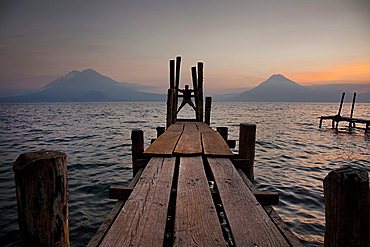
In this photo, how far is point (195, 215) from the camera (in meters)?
2.53

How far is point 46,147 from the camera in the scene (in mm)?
16875

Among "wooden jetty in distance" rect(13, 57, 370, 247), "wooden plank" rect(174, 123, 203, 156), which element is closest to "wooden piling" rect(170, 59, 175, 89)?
"wooden plank" rect(174, 123, 203, 156)

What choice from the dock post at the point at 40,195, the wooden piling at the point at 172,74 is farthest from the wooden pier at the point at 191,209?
the wooden piling at the point at 172,74

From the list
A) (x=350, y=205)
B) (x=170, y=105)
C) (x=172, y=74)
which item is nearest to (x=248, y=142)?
(x=350, y=205)

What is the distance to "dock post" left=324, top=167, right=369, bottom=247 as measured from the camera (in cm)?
155

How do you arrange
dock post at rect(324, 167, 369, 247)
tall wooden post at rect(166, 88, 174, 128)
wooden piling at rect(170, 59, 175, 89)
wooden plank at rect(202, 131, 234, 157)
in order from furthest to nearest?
wooden piling at rect(170, 59, 175, 89) → tall wooden post at rect(166, 88, 174, 128) → wooden plank at rect(202, 131, 234, 157) → dock post at rect(324, 167, 369, 247)

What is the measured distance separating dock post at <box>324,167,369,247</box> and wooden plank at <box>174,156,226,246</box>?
3.00ft

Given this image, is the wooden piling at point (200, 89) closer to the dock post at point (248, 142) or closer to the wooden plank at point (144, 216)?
the dock post at point (248, 142)

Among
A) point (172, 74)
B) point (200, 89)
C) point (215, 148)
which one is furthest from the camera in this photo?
point (200, 89)

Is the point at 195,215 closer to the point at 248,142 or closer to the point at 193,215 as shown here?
the point at 193,215

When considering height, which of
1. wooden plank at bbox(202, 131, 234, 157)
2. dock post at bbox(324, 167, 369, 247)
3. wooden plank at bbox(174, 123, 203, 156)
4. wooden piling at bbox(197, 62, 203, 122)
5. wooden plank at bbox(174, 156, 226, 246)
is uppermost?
wooden piling at bbox(197, 62, 203, 122)

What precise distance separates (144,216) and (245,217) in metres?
1.05

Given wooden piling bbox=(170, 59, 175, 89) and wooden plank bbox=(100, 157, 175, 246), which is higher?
wooden piling bbox=(170, 59, 175, 89)

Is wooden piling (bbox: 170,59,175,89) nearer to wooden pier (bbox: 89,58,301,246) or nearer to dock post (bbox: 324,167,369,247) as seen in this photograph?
wooden pier (bbox: 89,58,301,246)
